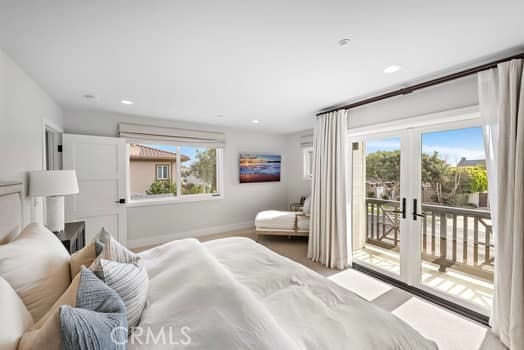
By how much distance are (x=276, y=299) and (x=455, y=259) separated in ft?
7.78

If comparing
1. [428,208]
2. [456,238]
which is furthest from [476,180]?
[456,238]

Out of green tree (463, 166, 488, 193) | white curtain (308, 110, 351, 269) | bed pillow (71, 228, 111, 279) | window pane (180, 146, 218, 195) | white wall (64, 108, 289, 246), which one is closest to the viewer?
bed pillow (71, 228, 111, 279)

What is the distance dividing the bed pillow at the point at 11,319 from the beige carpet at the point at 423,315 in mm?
2628

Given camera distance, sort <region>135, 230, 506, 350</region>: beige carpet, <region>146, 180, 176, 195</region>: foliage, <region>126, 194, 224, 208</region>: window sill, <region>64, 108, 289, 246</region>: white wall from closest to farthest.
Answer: <region>135, 230, 506, 350</region>: beige carpet, <region>64, 108, 289, 246</region>: white wall, <region>126, 194, 224, 208</region>: window sill, <region>146, 180, 176, 195</region>: foliage

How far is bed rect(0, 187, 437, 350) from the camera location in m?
0.96

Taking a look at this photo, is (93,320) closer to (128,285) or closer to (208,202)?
(128,285)

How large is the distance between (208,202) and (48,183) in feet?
9.42

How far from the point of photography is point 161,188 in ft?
14.3

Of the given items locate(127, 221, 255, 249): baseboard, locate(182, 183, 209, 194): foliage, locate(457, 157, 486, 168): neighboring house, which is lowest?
locate(127, 221, 255, 249): baseboard

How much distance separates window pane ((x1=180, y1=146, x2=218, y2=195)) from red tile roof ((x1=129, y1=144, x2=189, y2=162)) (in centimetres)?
25

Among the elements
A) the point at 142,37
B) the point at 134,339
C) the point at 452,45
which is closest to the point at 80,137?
the point at 142,37

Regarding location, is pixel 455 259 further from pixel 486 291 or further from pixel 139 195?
pixel 139 195

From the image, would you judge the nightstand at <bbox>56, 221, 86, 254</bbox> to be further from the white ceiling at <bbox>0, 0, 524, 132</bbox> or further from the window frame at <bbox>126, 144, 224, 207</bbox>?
the white ceiling at <bbox>0, 0, 524, 132</bbox>

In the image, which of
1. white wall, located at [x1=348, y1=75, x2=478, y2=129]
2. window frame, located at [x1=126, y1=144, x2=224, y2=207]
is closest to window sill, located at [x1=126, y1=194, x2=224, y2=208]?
window frame, located at [x1=126, y1=144, x2=224, y2=207]
